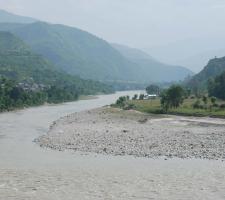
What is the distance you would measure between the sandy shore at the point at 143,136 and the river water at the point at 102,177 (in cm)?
346

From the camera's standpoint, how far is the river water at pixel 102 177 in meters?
26.3

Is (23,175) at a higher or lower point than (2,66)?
lower

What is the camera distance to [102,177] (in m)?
31.1

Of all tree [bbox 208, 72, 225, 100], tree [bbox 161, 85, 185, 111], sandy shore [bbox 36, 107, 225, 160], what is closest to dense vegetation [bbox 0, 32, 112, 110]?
sandy shore [bbox 36, 107, 225, 160]

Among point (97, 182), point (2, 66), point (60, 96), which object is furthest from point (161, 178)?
point (2, 66)

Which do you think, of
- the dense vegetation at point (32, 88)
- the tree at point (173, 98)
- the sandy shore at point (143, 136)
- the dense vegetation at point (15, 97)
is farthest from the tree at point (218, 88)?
the dense vegetation at point (32, 88)

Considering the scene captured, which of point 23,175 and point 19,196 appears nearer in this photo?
point 19,196

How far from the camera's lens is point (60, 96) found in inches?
5576

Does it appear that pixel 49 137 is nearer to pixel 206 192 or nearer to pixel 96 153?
pixel 96 153

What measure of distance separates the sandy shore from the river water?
3.46m

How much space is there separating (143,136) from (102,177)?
23138mm

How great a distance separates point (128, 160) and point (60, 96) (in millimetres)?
104918

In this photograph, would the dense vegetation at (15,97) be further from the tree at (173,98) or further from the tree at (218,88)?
the tree at (218,88)

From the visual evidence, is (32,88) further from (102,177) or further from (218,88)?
(102,177)
